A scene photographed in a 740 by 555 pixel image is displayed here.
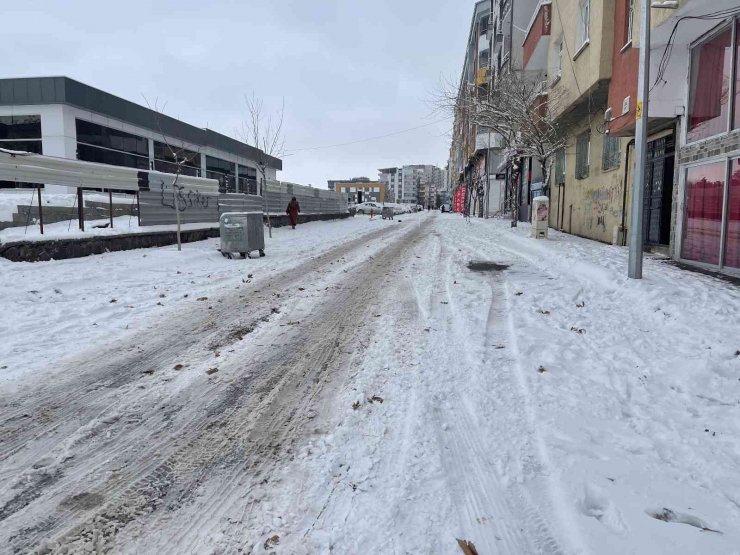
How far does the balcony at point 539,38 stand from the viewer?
18969 millimetres

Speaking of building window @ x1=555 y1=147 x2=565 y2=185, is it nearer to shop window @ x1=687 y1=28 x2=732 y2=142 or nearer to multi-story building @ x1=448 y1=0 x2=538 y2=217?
multi-story building @ x1=448 y1=0 x2=538 y2=217

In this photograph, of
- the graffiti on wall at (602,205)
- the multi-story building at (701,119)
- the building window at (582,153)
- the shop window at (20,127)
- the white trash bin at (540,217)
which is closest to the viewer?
the multi-story building at (701,119)

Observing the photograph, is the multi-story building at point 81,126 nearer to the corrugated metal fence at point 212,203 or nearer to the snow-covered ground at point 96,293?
the corrugated metal fence at point 212,203

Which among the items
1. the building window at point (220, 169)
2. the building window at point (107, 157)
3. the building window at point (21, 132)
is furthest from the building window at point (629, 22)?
the building window at point (220, 169)

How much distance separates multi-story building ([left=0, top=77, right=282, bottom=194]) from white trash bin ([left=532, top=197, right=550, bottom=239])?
47.6ft

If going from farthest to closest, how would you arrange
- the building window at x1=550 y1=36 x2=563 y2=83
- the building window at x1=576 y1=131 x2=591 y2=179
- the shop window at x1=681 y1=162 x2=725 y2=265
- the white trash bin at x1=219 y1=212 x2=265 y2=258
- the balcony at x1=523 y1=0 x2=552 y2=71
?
the balcony at x1=523 y1=0 x2=552 y2=71 → the building window at x1=550 y1=36 x2=563 y2=83 → the building window at x1=576 y1=131 x2=591 y2=179 → the white trash bin at x1=219 y1=212 x2=265 y2=258 → the shop window at x1=681 y1=162 x2=725 y2=265

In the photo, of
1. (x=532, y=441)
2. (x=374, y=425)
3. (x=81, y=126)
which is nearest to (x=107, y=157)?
(x=81, y=126)

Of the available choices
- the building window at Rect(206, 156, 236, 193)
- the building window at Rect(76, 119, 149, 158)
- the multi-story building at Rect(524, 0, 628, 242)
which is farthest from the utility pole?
the building window at Rect(206, 156, 236, 193)

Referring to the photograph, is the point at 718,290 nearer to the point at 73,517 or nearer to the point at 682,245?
the point at 682,245

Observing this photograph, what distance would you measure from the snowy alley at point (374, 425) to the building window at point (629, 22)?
7.33 metres

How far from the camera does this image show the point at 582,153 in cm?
1780

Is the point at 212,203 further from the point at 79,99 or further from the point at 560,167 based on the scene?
the point at 560,167

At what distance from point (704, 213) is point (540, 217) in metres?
5.81

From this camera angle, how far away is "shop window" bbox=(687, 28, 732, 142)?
28.5 ft
